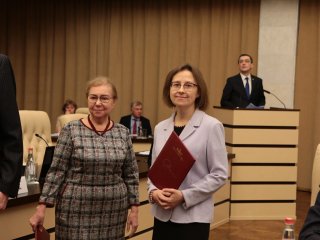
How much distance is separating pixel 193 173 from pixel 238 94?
4.72 meters

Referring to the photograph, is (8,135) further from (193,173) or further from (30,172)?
(30,172)

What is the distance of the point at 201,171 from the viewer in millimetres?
2725

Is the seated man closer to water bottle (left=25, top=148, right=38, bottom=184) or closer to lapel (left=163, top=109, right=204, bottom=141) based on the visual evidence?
water bottle (left=25, top=148, right=38, bottom=184)

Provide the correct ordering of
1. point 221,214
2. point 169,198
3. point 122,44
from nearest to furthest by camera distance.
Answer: point 169,198, point 221,214, point 122,44

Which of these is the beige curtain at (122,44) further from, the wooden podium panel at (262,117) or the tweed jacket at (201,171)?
the tweed jacket at (201,171)

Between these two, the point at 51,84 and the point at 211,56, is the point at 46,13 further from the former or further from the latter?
the point at 211,56

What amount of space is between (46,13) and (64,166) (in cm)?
863

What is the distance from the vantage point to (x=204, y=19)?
9758 mm

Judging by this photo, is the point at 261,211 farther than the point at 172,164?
Yes

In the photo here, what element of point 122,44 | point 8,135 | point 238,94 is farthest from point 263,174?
point 8,135

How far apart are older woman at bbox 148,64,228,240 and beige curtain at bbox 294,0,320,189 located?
6561 millimetres

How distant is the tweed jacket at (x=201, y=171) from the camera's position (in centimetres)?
268

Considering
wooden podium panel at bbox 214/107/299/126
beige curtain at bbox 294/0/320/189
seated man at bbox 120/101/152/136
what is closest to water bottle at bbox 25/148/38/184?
wooden podium panel at bbox 214/107/299/126

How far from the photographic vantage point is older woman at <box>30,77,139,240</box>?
2840mm
